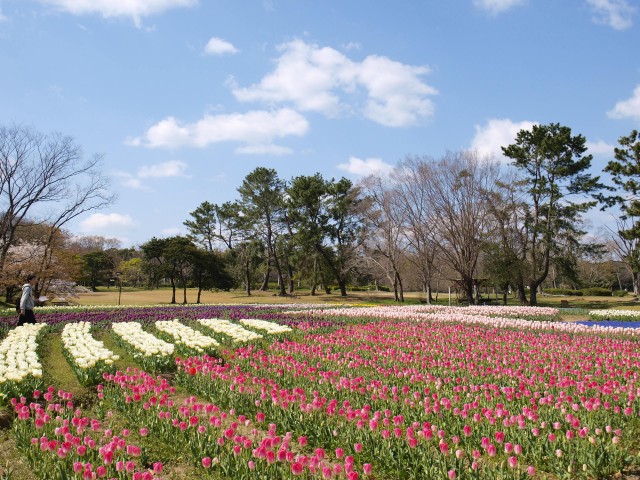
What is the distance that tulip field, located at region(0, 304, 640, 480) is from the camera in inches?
164

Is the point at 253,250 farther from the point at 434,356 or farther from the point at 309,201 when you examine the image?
the point at 434,356

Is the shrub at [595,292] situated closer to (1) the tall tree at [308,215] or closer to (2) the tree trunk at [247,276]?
(1) the tall tree at [308,215]

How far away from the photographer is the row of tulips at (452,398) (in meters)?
4.30

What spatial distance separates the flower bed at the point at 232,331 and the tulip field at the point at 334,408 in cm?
7

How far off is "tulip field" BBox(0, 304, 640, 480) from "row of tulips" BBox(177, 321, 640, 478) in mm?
24

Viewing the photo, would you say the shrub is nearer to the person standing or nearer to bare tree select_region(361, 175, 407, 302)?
bare tree select_region(361, 175, 407, 302)

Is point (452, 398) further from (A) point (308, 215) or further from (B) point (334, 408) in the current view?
(A) point (308, 215)

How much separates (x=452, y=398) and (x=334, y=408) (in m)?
1.78

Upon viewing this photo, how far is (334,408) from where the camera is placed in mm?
5176

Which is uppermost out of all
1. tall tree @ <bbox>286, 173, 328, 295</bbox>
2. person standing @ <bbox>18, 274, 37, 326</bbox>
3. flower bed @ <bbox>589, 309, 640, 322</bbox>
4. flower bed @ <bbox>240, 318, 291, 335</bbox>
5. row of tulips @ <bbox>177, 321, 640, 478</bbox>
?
tall tree @ <bbox>286, 173, 328, 295</bbox>

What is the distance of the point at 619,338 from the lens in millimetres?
12211

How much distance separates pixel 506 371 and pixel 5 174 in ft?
107

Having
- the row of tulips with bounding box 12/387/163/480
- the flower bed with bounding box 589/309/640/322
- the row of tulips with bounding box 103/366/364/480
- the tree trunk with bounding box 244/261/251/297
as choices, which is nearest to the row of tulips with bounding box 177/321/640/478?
the row of tulips with bounding box 103/366/364/480

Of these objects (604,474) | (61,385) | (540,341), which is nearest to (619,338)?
(540,341)
